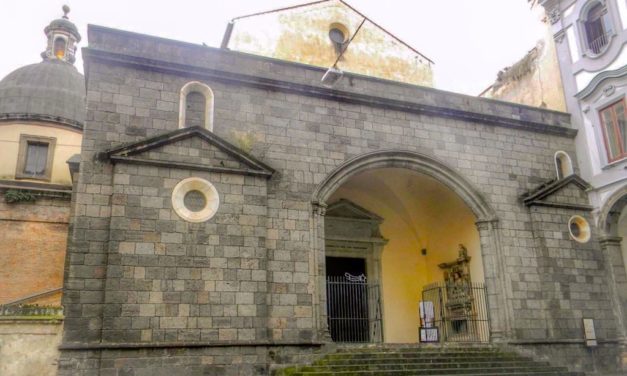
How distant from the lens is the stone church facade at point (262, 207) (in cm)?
909

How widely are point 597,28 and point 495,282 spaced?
6839 mm

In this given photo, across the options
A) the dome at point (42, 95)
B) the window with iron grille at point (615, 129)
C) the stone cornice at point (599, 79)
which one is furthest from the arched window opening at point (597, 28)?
the dome at point (42, 95)

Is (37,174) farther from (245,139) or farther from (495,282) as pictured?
(495,282)

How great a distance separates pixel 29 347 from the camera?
332 inches

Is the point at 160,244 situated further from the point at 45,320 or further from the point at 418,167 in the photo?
the point at 418,167

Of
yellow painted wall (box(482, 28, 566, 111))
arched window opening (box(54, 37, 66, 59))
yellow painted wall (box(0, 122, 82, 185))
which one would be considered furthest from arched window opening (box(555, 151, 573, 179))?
arched window opening (box(54, 37, 66, 59))

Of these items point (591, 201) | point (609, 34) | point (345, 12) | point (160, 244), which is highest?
point (345, 12)

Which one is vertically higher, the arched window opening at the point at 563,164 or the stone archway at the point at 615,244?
the arched window opening at the point at 563,164

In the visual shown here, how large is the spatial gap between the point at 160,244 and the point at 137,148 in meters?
1.66

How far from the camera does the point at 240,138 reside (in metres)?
10.7

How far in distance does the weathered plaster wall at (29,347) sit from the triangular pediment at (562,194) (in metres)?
9.50

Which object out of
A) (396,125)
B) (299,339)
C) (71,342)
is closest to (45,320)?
(71,342)

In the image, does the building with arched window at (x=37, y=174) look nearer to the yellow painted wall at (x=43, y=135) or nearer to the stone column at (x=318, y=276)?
the yellow painted wall at (x=43, y=135)

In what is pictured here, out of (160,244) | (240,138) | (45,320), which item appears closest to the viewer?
(45,320)
